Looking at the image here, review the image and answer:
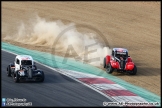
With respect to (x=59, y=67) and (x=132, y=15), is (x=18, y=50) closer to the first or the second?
(x=59, y=67)

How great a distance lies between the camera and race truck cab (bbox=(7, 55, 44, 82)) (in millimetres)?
21156

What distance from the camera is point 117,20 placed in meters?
37.9

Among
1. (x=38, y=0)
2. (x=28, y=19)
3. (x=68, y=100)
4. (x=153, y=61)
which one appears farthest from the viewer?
(x=38, y=0)

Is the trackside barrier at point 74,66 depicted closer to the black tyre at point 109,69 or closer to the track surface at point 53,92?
the black tyre at point 109,69

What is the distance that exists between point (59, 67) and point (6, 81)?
3.85 meters

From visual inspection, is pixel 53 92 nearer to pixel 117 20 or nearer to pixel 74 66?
pixel 74 66

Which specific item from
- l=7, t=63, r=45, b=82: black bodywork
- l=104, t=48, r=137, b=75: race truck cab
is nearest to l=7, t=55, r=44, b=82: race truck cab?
l=7, t=63, r=45, b=82: black bodywork

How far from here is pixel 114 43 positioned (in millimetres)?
30953

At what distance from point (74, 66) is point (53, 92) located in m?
4.66

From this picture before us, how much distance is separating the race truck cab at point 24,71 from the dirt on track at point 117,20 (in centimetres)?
552

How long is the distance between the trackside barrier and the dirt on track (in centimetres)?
110

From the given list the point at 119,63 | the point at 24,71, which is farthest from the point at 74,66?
the point at 24,71

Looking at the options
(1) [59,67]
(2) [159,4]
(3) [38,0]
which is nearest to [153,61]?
(1) [59,67]

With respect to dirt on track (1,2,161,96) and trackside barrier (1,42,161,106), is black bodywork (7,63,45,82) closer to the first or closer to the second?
trackside barrier (1,42,161,106)
